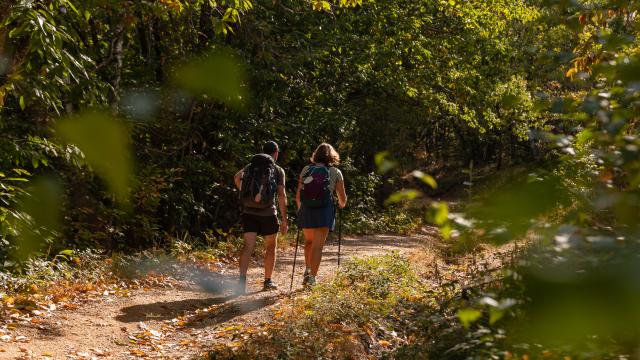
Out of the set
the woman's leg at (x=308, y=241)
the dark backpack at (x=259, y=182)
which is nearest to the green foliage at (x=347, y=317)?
the woman's leg at (x=308, y=241)

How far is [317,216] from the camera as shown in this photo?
891 cm

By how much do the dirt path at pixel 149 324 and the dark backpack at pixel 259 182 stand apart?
1242 millimetres

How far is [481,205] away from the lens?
5.65 feet

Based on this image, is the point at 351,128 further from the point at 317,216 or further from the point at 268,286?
the point at 317,216

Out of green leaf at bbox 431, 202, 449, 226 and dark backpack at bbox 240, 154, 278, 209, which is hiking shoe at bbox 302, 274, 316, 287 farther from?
Result: green leaf at bbox 431, 202, 449, 226

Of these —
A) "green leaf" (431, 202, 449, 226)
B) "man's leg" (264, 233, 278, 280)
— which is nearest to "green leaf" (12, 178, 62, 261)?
"man's leg" (264, 233, 278, 280)

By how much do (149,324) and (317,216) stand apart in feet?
7.97

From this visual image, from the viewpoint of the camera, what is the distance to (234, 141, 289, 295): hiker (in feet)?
28.9

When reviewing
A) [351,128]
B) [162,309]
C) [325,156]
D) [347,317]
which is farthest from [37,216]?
[351,128]

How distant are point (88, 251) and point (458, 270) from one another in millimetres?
5578

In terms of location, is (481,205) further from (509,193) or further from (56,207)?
(56,207)

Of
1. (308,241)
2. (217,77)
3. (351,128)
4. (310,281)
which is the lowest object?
(310,281)

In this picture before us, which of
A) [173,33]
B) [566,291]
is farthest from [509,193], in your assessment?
[173,33]

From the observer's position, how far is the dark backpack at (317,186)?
28.9 ft
